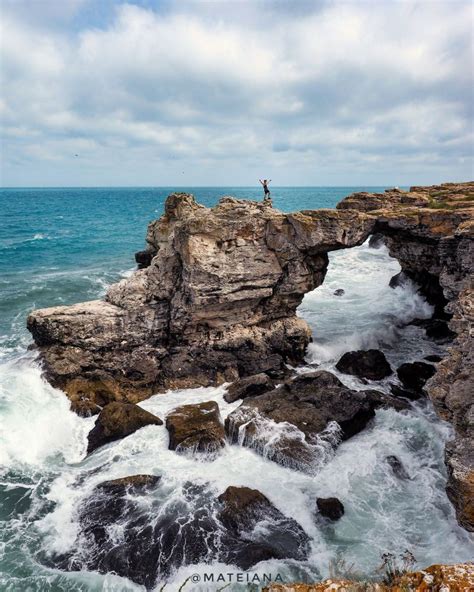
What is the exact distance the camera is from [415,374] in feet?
75.2

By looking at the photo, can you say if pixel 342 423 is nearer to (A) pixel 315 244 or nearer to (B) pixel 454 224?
(A) pixel 315 244

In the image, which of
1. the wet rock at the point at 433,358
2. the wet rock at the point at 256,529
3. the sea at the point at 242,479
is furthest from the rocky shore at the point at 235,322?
the wet rock at the point at 256,529

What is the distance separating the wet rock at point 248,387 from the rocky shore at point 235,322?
0.05 meters

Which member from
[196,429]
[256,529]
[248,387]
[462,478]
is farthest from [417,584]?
[248,387]

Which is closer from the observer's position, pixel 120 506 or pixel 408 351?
pixel 120 506

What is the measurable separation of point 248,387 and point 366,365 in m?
7.02

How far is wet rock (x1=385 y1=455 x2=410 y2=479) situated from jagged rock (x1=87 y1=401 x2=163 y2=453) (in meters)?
10.2

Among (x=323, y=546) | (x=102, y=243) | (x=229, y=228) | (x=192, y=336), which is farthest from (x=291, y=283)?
(x=102, y=243)

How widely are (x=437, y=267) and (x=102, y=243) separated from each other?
56.2 m

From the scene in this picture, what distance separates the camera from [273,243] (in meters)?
24.2

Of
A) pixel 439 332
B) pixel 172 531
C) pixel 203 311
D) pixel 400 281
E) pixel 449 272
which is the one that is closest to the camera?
pixel 172 531

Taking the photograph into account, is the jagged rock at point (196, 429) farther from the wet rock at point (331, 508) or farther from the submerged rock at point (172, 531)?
the wet rock at point (331, 508)

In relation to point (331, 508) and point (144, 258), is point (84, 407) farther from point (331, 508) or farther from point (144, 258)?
point (144, 258)

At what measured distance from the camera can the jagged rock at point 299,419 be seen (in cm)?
1764
